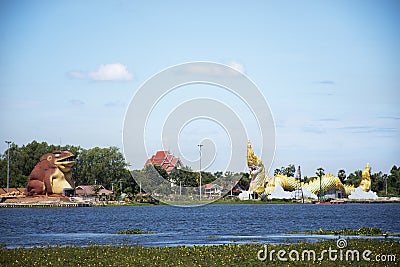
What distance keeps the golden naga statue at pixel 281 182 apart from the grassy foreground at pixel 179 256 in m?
92.0

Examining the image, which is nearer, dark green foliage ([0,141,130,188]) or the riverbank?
the riverbank

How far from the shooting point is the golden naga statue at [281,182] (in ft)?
414

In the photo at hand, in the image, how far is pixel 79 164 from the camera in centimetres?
14138

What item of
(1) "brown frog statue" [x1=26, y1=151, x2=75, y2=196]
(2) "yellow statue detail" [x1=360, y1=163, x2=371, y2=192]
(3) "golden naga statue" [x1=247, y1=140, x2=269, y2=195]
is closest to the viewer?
(1) "brown frog statue" [x1=26, y1=151, x2=75, y2=196]

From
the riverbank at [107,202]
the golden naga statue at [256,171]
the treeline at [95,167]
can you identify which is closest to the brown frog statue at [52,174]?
the riverbank at [107,202]

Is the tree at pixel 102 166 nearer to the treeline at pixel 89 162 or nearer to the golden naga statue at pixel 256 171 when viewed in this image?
the treeline at pixel 89 162

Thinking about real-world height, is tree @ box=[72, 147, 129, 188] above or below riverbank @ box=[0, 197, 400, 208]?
above

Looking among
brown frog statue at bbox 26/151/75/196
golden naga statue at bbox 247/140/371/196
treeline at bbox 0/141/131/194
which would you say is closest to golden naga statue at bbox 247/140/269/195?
golden naga statue at bbox 247/140/371/196

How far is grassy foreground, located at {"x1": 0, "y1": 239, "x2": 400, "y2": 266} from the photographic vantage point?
89.6ft

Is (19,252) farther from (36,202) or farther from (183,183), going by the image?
(183,183)

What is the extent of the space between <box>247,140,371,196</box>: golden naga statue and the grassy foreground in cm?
9205

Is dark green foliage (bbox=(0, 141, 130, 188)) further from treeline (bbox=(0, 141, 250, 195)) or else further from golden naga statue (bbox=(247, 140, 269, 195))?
golden naga statue (bbox=(247, 140, 269, 195))

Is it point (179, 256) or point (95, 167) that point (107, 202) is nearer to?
point (95, 167)

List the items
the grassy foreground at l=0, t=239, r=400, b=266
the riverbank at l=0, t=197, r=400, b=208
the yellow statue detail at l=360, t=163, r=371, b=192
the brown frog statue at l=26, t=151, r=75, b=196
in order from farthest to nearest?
the yellow statue detail at l=360, t=163, r=371, b=192
the riverbank at l=0, t=197, r=400, b=208
the brown frog statue at l=26, t=151, r=75, b=196
the grassy foreground at l=0, t=239, r=400, b=266
